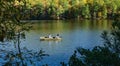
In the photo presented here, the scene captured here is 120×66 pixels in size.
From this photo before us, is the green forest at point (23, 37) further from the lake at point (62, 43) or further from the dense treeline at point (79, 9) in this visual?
the dense treeline at point (79, 9)

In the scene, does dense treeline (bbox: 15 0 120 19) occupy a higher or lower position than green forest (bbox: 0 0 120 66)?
lower

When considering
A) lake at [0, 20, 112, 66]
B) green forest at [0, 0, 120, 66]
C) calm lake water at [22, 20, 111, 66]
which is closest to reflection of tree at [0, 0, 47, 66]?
green forest at [0, 0, 120, 66]

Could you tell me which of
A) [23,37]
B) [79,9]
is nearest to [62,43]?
[23,37]

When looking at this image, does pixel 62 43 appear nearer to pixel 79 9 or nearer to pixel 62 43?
pixel 62 43

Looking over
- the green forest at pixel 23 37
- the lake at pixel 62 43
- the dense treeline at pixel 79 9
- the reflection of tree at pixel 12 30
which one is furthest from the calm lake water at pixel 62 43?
the dense treeline at pixel 79 9

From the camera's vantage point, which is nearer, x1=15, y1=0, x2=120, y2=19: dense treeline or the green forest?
the green forest

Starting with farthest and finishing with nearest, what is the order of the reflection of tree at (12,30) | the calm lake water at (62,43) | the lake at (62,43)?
the calm lake water at (62,43) → the lake at (62,43) → the reflection of tree at (12,30)

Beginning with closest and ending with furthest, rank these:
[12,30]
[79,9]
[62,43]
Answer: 1. [12,30]
2. [62,43]
3. [79,9]

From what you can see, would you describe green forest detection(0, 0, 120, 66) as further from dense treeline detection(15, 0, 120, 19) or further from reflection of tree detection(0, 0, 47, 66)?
dense treeline detection(15, 0, 120, 19)

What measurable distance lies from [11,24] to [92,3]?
395 ft

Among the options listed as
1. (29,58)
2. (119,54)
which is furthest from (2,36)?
(119,54)

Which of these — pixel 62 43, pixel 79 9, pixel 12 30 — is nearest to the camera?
pixel 12 30

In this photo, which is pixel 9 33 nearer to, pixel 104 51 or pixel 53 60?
pixel 104 51

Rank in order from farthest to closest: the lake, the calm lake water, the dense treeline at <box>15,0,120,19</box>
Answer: the dense treeline at <box>15,0,120,19</box> → the calm lake water → the lake
